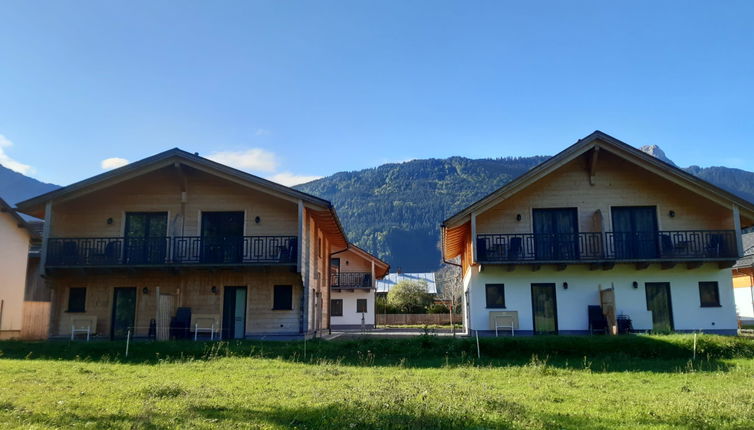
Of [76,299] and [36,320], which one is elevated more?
[76,299]

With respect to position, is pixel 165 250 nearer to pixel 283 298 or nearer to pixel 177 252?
pixel 177 252

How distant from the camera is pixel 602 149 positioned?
22.6 metres

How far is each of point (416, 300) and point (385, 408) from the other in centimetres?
4078

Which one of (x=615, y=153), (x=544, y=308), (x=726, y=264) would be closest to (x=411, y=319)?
(x=544, y=308)

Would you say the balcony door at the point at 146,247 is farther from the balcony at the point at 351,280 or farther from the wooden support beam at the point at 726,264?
the balcony at the point at 351,280

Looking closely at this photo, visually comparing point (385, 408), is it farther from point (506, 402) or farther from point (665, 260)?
point (665, 260)

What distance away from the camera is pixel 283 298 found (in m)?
21.8

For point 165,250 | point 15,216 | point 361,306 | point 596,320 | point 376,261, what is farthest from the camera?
point 361,306

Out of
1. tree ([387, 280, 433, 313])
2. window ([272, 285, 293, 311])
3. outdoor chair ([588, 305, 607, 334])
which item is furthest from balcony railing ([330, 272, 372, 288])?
outdoor chair ([588, 305, 607, 334])

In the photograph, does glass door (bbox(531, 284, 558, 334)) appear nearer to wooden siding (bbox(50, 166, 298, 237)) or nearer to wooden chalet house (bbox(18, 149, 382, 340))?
Answer: wooden chalet house (bbox(18, 149, 382, 340))

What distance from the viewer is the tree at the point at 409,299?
48.8m

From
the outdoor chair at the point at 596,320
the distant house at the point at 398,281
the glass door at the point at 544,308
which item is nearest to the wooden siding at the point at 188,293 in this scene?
the glass door at the point at 544,308

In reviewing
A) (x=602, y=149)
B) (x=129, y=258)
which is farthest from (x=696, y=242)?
(x=129, y=258)

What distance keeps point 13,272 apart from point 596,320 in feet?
71.8
